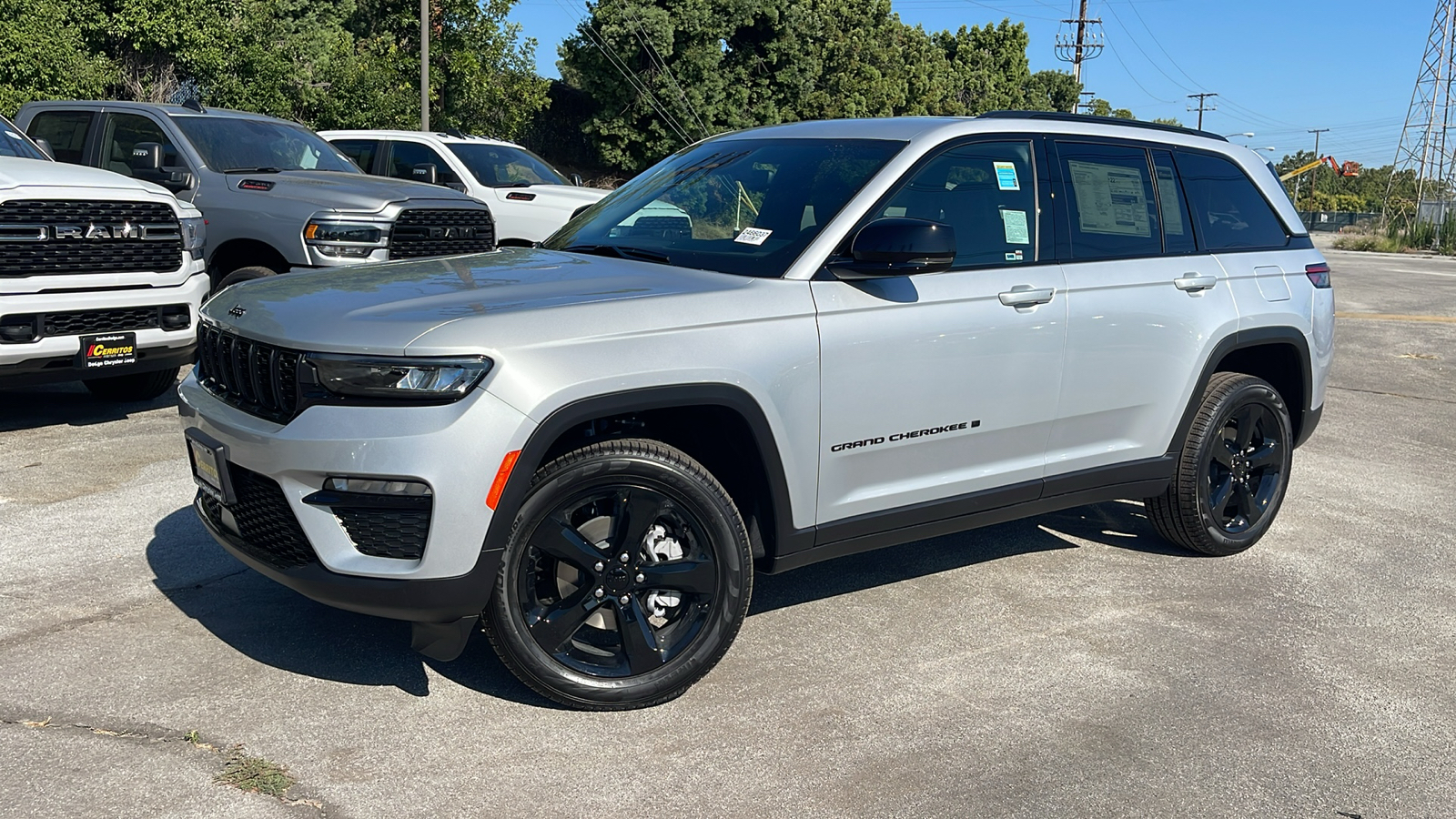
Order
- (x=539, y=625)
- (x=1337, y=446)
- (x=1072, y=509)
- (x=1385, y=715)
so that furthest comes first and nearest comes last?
(x=1337, y=446) < (x=1072, y=509) < (x=1385, y=715) < (x=539, y=625)

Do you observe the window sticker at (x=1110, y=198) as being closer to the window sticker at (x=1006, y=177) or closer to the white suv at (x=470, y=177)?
the window sticker at (x=1006, y=177)

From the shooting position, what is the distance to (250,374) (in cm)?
381

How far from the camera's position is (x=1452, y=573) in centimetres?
570

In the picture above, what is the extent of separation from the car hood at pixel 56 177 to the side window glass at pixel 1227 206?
19.2 feet

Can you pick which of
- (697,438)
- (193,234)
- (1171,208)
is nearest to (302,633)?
(697,438)

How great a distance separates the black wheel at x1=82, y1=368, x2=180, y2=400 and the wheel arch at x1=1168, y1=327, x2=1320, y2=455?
6.35 metres

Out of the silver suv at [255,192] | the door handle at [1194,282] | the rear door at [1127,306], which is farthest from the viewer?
the silver suv at [255,192]

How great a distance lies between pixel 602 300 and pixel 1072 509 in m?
3.64

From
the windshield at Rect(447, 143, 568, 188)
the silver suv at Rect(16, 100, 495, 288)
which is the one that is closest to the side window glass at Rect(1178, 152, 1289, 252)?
the silver suv at Rect(16, 100, 495, 288)

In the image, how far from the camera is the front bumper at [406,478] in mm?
3441

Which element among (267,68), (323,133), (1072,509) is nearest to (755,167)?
(1072,509)

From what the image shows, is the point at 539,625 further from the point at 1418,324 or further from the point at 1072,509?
the point at 1418,324

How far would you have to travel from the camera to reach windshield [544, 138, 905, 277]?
438cm

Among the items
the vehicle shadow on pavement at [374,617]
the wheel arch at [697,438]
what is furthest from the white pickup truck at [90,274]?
the wheel arch at [697,438]
